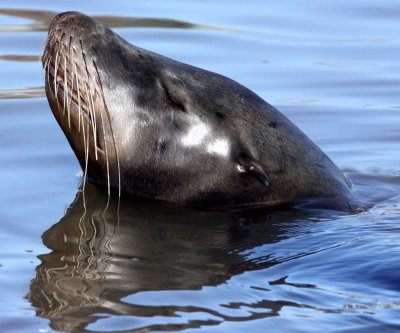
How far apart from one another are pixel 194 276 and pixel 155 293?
1.10ft

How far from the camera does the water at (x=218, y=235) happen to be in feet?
17.1

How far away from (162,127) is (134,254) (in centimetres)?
89

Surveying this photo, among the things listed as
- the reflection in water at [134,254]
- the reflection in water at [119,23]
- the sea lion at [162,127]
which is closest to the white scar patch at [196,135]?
the sea lion at [162,127]

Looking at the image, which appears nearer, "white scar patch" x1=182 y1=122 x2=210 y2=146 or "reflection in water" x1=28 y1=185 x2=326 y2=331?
"reflection in water" x1=28 y1=185 x2=326 y2=331

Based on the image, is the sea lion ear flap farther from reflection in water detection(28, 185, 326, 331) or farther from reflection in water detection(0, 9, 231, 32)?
reflection in water detection(0, 9, 231, 32)

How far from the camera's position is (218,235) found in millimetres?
6469

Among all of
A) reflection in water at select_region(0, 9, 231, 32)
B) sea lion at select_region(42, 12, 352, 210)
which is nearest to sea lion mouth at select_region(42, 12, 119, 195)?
A: sea lion at select_region(42, 12, 352, 210)

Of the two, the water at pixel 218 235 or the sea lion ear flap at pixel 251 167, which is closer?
the water at pixel 218 235

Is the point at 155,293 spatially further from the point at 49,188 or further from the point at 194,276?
the point at 49,188

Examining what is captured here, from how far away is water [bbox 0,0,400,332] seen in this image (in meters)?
5.23

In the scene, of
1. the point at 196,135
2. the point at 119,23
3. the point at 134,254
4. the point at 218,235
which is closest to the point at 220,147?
the point at 196,135

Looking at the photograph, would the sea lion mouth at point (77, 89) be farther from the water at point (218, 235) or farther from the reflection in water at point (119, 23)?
the reflection in water at point (119, 23)

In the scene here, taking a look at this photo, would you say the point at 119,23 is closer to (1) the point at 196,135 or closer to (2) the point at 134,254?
(1) the point at 196,135

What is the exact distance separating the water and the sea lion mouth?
16.2 inches
